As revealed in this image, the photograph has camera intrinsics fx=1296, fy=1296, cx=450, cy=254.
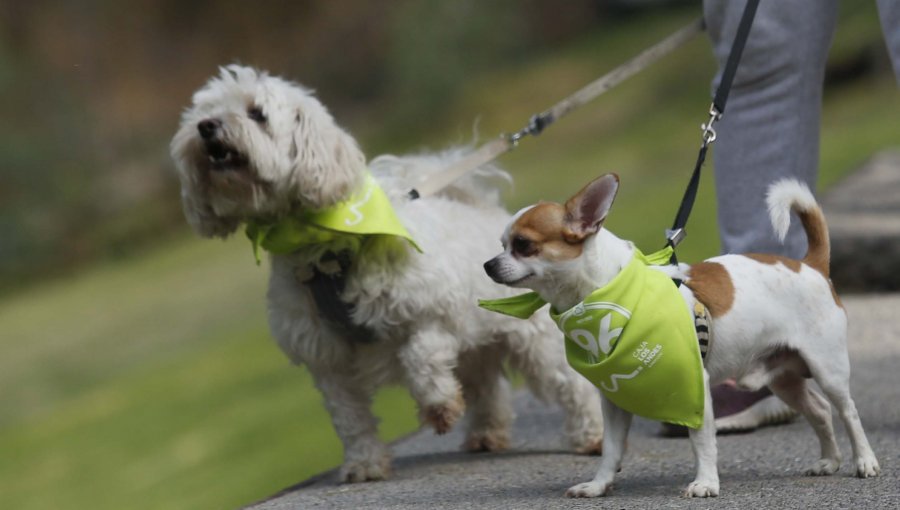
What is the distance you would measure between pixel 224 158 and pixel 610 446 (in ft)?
5.71

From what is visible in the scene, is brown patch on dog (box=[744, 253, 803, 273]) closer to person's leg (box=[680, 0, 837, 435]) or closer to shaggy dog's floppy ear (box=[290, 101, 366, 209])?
person's leg (box=[680, 0, 837, 435])

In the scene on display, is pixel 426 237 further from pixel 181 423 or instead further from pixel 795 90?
pixel 181 423

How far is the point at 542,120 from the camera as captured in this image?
553 cm

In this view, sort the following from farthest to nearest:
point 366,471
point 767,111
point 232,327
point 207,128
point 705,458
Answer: point 232,327
point 767,111
point 366,471
point 207,128
point 705,458

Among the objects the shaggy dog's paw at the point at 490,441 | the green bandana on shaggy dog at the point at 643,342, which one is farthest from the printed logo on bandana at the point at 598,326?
the shaggy dog's paw at the point at 490,441

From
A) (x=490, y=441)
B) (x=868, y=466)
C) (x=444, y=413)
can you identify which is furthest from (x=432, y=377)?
(x=868, y=466)

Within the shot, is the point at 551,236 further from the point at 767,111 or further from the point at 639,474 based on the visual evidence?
the point at 767,111

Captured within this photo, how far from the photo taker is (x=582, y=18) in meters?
39.8

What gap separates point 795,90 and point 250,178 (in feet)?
6.81

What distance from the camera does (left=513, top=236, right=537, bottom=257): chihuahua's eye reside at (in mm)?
3680

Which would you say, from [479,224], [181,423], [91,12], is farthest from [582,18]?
[479,224]

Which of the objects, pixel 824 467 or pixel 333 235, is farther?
pixel 333 235

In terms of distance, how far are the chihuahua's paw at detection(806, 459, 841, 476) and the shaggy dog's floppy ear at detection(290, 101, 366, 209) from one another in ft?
6.17

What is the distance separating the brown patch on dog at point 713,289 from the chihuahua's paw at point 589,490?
2.02ft
